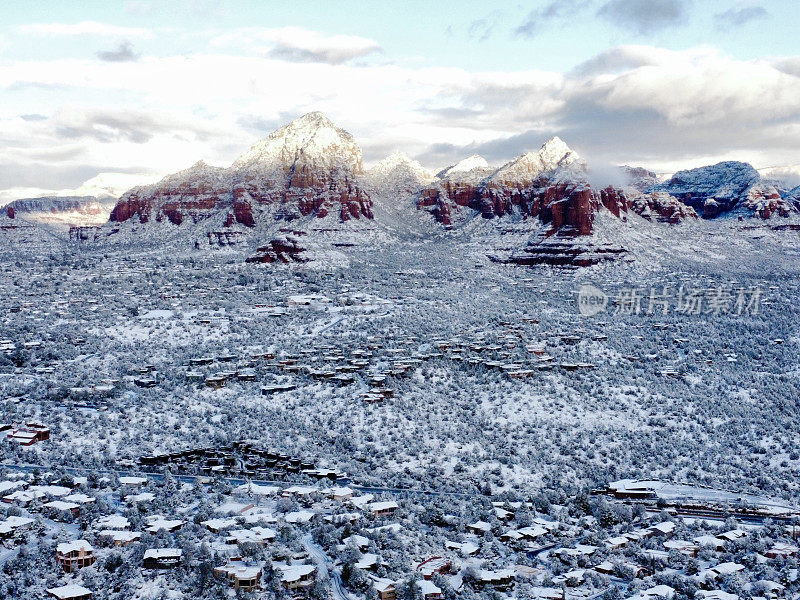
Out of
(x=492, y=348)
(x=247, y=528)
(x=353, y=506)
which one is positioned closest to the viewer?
(x=247, y=528)

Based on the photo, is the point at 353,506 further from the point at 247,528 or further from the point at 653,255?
the point at 653,255

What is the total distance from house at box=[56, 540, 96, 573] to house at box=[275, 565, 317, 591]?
307 inches

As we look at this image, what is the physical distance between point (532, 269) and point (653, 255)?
29376mm

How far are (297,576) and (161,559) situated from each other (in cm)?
581

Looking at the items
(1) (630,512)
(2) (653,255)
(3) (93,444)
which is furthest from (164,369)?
(2) (653,255)

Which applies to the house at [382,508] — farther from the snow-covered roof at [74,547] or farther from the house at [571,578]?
the snow-covered roof at [74,547]

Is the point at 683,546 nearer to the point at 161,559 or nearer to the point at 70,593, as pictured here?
the point at 161,559

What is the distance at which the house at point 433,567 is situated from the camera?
33.2m

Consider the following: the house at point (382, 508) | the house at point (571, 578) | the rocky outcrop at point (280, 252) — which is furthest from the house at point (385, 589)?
the rocky outcrop at point (280, 252)

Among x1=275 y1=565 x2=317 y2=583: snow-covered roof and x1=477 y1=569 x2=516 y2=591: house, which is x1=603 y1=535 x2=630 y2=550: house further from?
x1=275 y1=565 x2=317 y2=583: snow-covered roof

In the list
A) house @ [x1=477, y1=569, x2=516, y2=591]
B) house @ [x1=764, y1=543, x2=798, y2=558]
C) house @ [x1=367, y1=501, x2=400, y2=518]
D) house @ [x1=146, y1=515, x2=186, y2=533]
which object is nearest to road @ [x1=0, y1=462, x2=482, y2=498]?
house @ [x1=367, y1=501, x2=400, y2=518]

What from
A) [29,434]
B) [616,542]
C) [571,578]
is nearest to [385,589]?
[571,578]

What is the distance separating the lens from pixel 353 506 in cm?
4131

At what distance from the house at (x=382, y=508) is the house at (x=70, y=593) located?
47.4ft
